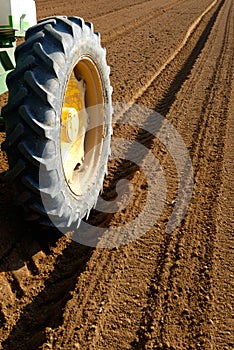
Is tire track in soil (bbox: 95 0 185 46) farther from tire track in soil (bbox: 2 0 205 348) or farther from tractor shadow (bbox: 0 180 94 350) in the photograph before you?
tire track in soil (bbox: 2 0 205 348)

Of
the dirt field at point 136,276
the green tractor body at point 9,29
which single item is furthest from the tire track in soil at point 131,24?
the green tractor body at point 9,29

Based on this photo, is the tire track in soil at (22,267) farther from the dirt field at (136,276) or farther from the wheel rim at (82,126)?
the wheel rim at (82,126)

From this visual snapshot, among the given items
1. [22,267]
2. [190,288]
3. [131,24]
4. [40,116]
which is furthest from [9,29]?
[131,24]

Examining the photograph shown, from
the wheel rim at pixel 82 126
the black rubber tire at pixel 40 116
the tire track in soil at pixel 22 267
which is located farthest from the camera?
the wheel rim at pixel 82 126

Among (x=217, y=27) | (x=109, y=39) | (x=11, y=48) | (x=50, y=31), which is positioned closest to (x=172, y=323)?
(x=50, y=31)

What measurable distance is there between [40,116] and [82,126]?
3.00 ft

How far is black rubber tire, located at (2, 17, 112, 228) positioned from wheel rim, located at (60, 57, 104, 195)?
29 cm

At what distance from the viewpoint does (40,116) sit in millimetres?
2359

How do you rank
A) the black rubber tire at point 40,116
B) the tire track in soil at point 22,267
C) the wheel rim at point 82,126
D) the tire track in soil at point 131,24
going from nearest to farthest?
the black rubber tire at point 40,116 < the tire track in soil at point 22,267 < the wheel rim at point 82,126 < the tire track in soil at point 131,24

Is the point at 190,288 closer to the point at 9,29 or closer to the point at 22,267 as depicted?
the point at 22,267

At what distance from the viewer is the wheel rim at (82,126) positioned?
2.95m

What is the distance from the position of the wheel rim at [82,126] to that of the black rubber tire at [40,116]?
0.29 m

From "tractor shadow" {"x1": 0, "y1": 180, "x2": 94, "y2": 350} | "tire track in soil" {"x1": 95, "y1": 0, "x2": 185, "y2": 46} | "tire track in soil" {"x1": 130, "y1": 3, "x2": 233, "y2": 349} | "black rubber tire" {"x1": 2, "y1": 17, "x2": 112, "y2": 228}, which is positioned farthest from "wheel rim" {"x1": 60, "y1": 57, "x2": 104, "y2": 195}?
"tire track in soil" {"x1": 95, "y1": 0, "x2": 185, "y2": 46}

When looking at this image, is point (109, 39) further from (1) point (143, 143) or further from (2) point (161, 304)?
(2) point (161, 304)
